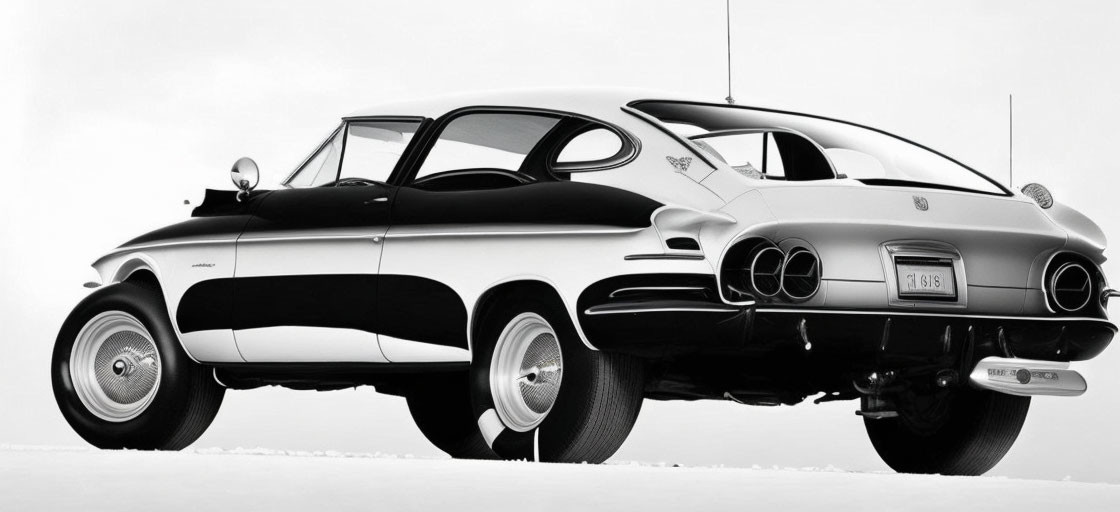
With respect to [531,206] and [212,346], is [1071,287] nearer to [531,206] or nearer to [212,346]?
[531,206]

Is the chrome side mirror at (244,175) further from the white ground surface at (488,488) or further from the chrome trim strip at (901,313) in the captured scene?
the chrome trim strip at (901,313)

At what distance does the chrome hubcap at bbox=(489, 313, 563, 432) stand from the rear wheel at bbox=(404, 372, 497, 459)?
2228mm

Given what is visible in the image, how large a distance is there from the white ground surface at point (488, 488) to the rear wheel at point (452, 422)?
8.39 feet

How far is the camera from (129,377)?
9.07 m

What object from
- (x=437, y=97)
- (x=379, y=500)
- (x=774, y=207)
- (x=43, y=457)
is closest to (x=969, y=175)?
(x=774, y=207)

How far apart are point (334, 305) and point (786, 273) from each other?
2430 mm

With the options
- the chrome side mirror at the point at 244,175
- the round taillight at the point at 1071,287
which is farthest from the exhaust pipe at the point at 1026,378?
the chrome side mirror at the point at 244,175

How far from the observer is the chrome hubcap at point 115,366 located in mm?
9016

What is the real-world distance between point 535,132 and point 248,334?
193 cm

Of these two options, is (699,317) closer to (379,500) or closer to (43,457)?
(379,500)

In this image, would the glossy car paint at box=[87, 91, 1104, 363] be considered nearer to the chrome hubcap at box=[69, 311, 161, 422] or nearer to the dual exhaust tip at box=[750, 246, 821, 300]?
the dual exhaust tip at box=[750, 246, 821, 300]

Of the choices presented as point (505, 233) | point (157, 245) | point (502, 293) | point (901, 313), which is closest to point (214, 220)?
point (157, 245)

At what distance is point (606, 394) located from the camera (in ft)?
22.2

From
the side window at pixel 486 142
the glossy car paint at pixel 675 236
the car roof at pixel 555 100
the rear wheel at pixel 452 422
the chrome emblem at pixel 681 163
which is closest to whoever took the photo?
the glossy car paint at pixel 675 236
